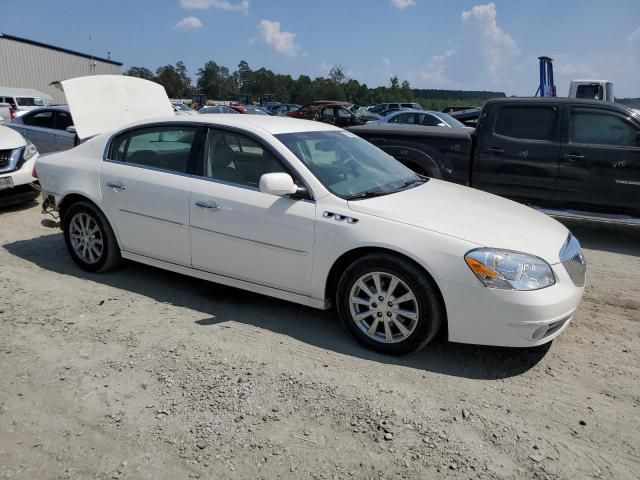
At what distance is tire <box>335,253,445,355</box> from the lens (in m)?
3.33

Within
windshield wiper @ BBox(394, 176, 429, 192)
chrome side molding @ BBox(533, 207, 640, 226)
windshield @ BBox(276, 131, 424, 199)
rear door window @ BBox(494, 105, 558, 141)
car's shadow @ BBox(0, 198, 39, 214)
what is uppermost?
rear door window @ BBox(494, 105, 558, 141)

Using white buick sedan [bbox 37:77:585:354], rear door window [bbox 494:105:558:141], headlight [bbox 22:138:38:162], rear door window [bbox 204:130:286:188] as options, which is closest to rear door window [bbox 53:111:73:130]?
headlight [bbox 22:138:38:162]

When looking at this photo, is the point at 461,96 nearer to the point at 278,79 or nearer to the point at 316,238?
the point at 278,79

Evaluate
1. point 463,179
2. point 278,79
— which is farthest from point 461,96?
point 463,179

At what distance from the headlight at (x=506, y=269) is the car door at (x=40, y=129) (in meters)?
9.28

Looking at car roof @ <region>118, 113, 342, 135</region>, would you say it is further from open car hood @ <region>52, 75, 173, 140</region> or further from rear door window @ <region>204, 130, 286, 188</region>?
open car hood @ <region>52, 75, 173, 140</region>

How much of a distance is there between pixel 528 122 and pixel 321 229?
452 centimetres

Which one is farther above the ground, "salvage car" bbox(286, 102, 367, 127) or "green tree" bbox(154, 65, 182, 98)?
"green tree" bbox(154, 65, 182, 98)

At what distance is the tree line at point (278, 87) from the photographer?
270 ft

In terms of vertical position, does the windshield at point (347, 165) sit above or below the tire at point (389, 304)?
above

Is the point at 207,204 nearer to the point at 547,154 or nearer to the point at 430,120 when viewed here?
the point at 547,154

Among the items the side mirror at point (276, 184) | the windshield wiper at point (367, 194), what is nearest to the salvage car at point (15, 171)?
the side mirror at point (276, 184)

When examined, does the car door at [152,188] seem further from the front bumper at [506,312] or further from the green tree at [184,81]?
the green tree at [184,81]

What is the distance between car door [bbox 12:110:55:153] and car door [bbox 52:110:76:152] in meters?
0.10
